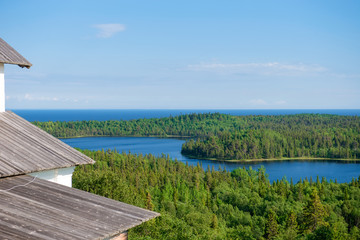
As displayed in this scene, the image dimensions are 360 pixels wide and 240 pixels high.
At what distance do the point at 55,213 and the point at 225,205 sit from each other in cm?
5477

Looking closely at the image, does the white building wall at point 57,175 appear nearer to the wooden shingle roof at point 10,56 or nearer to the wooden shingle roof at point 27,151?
the wooden shingle roof at point 27,151

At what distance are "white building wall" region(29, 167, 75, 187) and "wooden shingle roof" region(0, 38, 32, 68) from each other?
11.2 feet

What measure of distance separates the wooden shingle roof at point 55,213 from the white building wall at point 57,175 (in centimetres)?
61

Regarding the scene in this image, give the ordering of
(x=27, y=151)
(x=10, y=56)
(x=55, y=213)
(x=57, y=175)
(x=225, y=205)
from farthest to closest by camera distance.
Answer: (x=225, y=205) < (x=10, y=56) < (x=57, y=175) < (x=27, y=151) < (x=55, y=213)

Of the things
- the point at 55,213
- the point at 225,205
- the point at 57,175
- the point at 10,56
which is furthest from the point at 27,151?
the point at 225,205

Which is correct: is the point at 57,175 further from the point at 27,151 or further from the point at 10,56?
the point at 10,56

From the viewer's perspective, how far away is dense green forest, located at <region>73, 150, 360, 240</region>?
3372 cm

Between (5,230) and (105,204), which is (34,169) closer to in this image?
(105,204)

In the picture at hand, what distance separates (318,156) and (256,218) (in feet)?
387

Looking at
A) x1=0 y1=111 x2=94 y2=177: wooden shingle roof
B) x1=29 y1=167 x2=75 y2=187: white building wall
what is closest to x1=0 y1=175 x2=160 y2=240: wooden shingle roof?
x1=0 y1=111 x2=94 y2=177: wooden shingle roof

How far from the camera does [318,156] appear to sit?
527ft

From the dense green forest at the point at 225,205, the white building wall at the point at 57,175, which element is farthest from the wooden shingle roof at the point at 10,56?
the dense green forest at the point at 225,205

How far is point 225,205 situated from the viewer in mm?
60000

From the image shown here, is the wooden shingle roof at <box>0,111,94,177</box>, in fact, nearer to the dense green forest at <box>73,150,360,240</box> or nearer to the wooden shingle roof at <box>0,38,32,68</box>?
the wooden shingle roof at <box>0,38,32,68</box>
